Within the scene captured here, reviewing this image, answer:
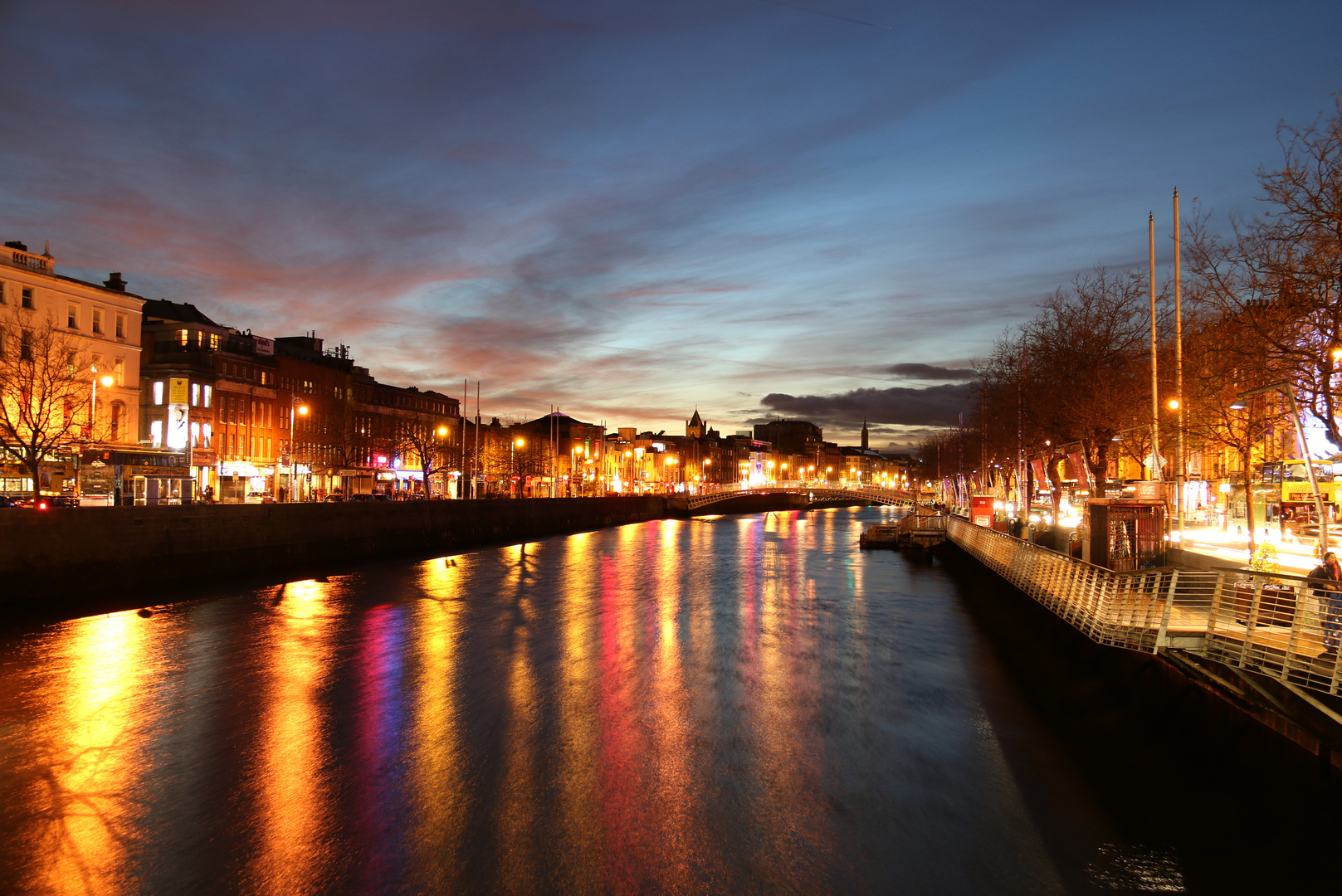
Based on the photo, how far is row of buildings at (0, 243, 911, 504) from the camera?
38.8 meters

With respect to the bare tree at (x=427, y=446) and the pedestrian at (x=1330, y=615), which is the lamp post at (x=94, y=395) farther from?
the pedestrian at (x=1330, y=615)

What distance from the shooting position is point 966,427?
80.4 meters

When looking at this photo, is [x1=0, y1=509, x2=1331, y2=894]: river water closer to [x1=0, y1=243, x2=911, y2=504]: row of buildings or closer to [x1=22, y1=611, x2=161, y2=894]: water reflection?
[x1=22, y1=611, x2=161, y2=894]: water reflection

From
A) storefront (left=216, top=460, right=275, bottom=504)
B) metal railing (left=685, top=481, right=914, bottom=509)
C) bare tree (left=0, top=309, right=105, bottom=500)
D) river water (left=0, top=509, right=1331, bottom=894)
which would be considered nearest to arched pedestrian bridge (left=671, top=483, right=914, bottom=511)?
metal railing (left=685, top=481, right=914, bottom=509)

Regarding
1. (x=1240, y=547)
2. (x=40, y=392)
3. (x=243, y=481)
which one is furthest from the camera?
(x=243, y=481)

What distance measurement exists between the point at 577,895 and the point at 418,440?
234ft

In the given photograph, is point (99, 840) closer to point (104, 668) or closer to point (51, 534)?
point (104, 668)

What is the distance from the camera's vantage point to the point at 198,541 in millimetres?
32406

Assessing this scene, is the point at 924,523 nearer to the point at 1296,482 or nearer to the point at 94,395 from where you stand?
the point at 1296,482

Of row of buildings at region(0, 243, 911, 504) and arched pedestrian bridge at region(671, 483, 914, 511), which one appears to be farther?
arched pedestrian bridge at region(671, 483, 914, 511)

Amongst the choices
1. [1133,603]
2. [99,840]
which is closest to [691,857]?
[99,840]

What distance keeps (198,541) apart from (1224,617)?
32501 mm

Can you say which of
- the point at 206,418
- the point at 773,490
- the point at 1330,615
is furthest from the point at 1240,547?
the point at 773,490

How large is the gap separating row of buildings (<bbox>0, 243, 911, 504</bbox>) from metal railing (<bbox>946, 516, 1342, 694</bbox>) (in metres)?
33.2
